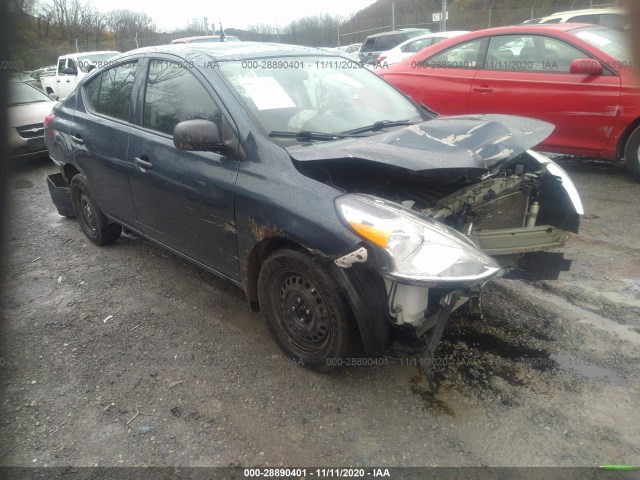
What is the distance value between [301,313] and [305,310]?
0.04 meters

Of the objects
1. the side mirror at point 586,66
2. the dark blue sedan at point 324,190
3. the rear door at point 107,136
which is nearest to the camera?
the dark blue sedan at point 324,190

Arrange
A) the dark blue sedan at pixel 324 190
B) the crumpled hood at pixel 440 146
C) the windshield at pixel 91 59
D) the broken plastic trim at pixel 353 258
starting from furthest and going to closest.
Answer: the windshield at pixel 91 59 < the crumpled hood at pixel 440 146 < the dark blue sedan at pixel 324 190 < the broken plastic trim at pixel 353 258

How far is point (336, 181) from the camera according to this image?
261 cm

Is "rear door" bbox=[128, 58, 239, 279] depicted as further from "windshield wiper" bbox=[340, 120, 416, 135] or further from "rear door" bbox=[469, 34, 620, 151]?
"rear door" bbox=[469, 34, 620, 151]

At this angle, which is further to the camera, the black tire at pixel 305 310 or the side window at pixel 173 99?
the side window at pixel 173 99

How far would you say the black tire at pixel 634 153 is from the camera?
5032mm

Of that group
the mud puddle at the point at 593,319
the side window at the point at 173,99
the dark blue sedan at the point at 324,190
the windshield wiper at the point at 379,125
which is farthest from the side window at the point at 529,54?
the side window at the point at 173,99

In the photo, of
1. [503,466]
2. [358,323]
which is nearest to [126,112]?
[358,323]

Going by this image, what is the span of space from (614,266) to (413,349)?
186cm

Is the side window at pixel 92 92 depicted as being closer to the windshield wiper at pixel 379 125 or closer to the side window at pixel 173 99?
the side window at pixel 173 99

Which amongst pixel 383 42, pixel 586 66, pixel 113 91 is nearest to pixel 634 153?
pixel 586 66

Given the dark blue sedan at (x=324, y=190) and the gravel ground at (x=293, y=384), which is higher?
the dark blue sedan at (x=324, y=190)

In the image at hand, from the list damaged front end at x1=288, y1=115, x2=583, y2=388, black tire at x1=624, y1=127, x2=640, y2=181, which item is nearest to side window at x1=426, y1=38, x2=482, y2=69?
black tire at x1=624, y1=127, x2=640, y2=181

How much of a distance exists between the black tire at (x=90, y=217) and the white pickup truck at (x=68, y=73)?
10778mm
